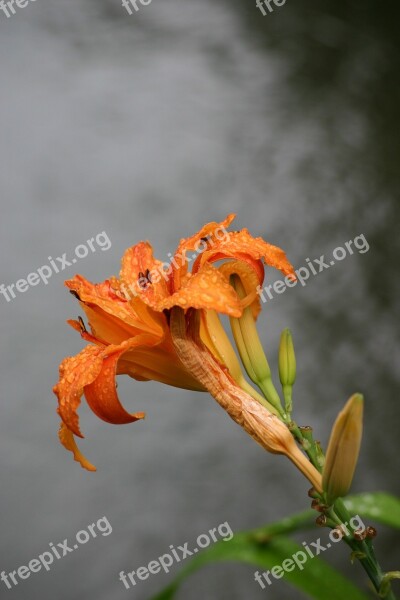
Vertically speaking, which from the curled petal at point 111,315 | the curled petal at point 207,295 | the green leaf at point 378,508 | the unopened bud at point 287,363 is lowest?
the green leaf at point 378,508

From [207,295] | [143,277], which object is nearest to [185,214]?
[143,277]

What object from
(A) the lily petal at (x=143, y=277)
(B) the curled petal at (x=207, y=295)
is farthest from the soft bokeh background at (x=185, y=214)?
(B) the curled petal at (x=207, y=295)

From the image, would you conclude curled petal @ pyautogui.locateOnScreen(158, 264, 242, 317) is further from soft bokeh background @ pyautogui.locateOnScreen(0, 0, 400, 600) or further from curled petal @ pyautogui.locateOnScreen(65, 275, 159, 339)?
soft bokeh background @ pyautogui.locateOnScreen(0, 0, 400, 600)

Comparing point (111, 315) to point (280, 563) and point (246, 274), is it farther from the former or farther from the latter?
point (280, 563)

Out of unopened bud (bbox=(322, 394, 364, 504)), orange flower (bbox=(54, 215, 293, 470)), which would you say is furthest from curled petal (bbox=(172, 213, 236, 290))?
unopened bud (bbox=(322, 394, 364, 504))

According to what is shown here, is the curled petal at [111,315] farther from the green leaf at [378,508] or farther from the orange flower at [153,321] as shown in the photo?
the green leaf at [378,508]

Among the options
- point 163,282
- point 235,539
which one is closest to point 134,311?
point 163,282

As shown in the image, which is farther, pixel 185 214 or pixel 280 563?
pixel 185 214
